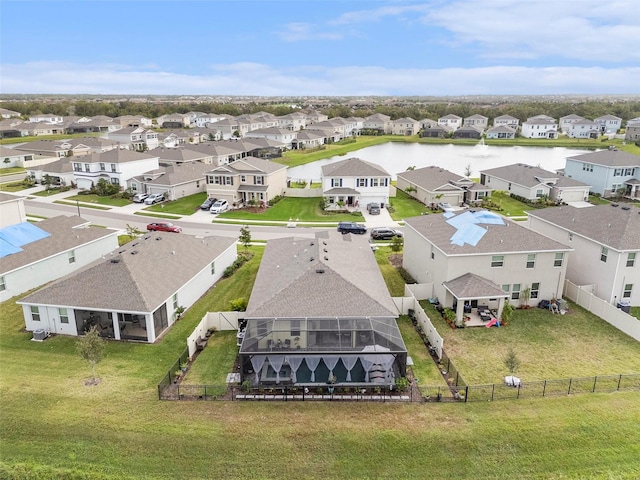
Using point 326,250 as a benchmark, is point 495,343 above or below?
below

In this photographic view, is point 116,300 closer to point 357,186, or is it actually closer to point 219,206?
point 219,206

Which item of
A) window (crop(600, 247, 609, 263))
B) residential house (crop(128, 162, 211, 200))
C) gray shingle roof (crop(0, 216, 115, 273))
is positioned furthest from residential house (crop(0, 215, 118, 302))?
window (crop(600, 247, 609, 263))

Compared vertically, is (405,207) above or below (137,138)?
below

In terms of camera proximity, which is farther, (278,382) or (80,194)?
(80,194)

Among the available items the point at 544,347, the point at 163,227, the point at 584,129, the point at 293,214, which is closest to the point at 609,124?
the point at 584,129

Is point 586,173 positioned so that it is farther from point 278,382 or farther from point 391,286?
point 278,382

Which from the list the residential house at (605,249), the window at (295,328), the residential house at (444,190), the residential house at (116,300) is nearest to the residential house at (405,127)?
the residential house at (444,190)

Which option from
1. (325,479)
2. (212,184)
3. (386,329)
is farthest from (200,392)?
(212,184)
